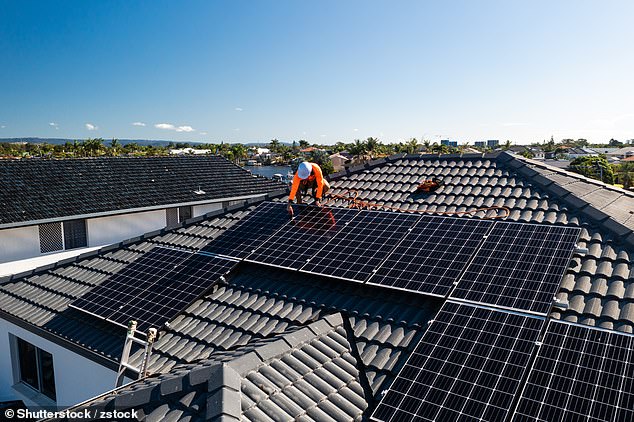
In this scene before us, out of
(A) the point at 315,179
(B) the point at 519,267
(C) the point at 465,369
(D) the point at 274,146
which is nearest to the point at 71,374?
(A) the point at 315,179

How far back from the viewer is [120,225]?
26.8 metres

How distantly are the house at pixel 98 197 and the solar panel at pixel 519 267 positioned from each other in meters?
22.0

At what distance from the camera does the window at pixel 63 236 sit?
23.5 m

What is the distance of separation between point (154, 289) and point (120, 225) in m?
17.3

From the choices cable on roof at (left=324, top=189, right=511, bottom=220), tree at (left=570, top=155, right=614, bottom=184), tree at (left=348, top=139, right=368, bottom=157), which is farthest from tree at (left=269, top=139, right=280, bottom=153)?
cable on roof at (left=324, top=189, right=511, bottom=220)

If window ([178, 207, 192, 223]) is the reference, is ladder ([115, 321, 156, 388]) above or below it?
above

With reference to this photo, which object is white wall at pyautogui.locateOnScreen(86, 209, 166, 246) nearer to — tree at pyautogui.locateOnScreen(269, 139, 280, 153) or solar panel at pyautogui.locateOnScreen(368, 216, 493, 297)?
solar panel at pyautogui.locateOnScreen(368, 216, 493, 297)

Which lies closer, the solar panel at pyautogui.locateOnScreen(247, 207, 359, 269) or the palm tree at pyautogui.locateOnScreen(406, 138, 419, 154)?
the solar panel at pyautogui.locateOnScreen(247, 207, 359, 269)

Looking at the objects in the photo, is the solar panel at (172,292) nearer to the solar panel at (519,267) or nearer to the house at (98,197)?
the solar panel at (519,267)

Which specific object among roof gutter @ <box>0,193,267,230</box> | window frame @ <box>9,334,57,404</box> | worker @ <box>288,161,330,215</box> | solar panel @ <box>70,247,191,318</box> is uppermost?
worker @ <box>288,161,330,215</box>

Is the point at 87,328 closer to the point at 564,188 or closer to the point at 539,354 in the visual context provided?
the point at 539,354

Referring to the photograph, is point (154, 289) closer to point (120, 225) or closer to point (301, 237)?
point (301, 237)

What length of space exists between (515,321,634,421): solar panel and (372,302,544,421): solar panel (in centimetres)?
22

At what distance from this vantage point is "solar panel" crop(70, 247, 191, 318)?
11242 mm
